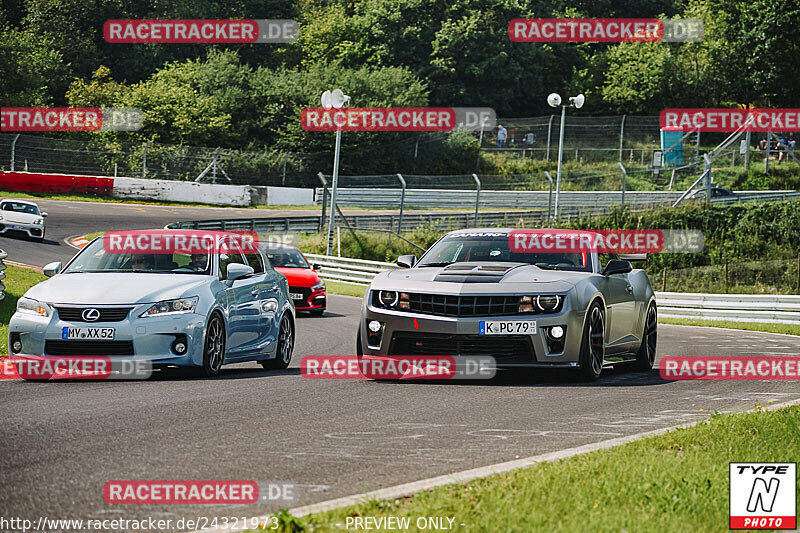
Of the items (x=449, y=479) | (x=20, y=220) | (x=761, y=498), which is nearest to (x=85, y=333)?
(x=449, y=479)

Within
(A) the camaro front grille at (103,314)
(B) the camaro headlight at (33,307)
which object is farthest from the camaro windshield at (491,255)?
(B) the camaro headlight at (33,307)

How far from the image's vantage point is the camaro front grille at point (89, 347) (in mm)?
10680

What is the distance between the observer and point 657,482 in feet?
18.8

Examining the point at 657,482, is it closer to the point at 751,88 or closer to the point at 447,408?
Answer: the point at 447,408

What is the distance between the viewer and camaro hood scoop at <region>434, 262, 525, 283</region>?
11.0m

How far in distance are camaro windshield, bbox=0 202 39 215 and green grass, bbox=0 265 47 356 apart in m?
8.81

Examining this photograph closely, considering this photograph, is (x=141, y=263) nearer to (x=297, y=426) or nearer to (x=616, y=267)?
(x=297, y=426)

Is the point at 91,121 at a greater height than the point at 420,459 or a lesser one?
greater

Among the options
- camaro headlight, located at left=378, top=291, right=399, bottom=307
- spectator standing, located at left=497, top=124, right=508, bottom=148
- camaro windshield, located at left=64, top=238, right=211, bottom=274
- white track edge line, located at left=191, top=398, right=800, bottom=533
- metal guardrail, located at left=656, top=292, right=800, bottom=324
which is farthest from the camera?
spectator standing, located at left=497, top=124, right=508, bottom=148

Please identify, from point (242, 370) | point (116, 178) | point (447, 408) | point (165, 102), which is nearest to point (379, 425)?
point (447, 408)

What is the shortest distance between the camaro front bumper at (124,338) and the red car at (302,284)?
11862 mm

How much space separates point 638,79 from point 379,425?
80.3 metres

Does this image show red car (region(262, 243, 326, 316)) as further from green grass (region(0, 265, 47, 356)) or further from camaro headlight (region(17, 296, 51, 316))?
camaro headlight (region(17, 296, 51, 316))

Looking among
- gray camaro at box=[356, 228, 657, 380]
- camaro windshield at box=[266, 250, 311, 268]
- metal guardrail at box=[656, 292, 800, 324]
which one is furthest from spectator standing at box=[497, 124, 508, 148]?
gray camaro at box=[356, 228, 657, 380]
